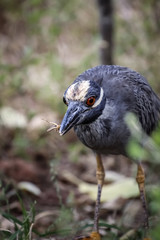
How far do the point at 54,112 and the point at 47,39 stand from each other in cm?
248

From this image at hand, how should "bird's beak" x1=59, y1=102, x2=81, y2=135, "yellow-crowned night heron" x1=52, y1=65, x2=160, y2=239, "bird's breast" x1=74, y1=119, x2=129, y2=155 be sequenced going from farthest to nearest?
1. "bird's breast" x1=74, y1=119, x2=129, y2=155
2. "yellow-crowned night heron" x1=52, y1=65, x2=160, y2=239
3. "bird's beak" x1=59, y1=102, x2=81, y2=135

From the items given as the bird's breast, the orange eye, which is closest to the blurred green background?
the bird's breast

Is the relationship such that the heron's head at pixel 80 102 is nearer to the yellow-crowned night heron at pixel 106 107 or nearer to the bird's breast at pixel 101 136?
the yellow-crowned night heron at pixel 106 107

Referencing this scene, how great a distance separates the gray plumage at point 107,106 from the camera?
3.71 meters

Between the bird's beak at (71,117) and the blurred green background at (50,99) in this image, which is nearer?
the bird's beak at (71,117)

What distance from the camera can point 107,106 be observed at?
13.2 feet

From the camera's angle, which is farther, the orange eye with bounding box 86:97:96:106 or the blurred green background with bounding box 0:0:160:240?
the blurred green background with bounding box 0:0:160:240

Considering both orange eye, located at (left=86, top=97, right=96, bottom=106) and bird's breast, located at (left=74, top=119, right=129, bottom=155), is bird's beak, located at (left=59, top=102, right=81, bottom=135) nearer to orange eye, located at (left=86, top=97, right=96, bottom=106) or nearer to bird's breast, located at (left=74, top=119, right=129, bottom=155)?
orange eye, located at (left=86, top=97, right=96, bottom=106)

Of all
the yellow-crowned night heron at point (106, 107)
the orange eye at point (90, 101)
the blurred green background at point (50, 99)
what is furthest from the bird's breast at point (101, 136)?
the blurred green background at point (50, 99)

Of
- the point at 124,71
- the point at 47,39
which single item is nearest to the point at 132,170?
the point at 124,71

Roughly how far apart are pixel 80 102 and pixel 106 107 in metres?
0.40

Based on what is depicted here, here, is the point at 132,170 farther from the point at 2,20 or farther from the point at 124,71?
the point at 2,20

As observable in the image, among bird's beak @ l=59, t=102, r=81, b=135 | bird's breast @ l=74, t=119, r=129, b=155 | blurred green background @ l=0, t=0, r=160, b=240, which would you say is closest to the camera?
bird's beak @ l=59, t=102, r=81, b=135

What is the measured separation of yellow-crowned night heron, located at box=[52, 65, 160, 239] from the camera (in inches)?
146
